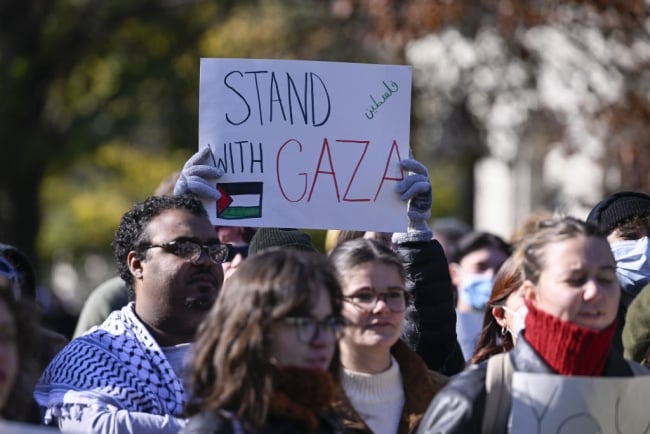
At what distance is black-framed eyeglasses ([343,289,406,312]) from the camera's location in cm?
448

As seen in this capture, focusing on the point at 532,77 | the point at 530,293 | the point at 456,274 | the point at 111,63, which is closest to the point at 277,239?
the point at 530,293

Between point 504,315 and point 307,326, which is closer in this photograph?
point 307,326

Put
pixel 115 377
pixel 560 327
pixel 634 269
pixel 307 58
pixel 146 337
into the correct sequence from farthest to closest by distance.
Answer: pixel 307 58
pixel 634 269
pixel 146 337
pixel 115 377
pixel 560 327

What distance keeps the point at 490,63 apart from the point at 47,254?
23897mm

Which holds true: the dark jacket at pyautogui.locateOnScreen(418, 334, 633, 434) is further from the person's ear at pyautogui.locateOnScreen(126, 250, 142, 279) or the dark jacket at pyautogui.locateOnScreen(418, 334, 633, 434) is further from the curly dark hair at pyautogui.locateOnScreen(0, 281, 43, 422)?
the person's ear at pyautogui.locateOnScreen(126, 250, 142, 279)

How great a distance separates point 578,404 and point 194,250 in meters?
1.54

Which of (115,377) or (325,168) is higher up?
(325,168)

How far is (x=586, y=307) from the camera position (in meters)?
4.11

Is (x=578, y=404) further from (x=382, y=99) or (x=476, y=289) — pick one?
(x=476, y=289)

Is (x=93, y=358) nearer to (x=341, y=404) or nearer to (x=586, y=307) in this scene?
(x=341, y=404)

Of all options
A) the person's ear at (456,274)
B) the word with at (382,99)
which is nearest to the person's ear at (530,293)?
the word with at (382,99)

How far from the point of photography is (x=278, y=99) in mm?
5547

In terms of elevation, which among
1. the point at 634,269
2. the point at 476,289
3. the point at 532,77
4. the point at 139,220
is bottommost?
the point at 476,289

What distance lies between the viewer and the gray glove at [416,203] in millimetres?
5312
